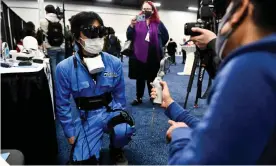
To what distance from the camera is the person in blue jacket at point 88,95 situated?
1640 millimetres

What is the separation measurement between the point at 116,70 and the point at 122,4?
13.6 m

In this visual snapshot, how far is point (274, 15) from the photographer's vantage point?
0.41 m

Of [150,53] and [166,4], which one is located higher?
[166,4]

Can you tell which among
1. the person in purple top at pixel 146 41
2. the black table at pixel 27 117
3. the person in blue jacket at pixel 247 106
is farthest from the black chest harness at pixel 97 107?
the person in purple top at pixel 146 41

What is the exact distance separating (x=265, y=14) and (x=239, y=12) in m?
0.05

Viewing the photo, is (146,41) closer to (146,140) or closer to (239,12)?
(146,140)

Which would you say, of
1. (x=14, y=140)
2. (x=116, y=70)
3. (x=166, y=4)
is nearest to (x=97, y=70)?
(x=116, y=70)

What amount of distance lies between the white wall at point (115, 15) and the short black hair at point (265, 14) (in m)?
12.0

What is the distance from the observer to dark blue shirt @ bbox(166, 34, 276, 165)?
1.21 feet

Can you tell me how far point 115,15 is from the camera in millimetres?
14625

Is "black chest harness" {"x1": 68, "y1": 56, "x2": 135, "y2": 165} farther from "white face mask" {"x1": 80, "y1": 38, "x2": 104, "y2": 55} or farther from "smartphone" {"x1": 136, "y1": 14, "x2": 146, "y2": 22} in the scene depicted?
"smartphone" {"x1": 136, "y1": 14, "x2": 146, "y2": 22}

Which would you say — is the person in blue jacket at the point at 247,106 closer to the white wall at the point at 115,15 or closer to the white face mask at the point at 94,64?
the white face mask at the point at 94,64

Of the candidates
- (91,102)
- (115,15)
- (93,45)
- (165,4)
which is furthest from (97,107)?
(165,4)

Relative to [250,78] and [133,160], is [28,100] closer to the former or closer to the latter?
[133,160]
